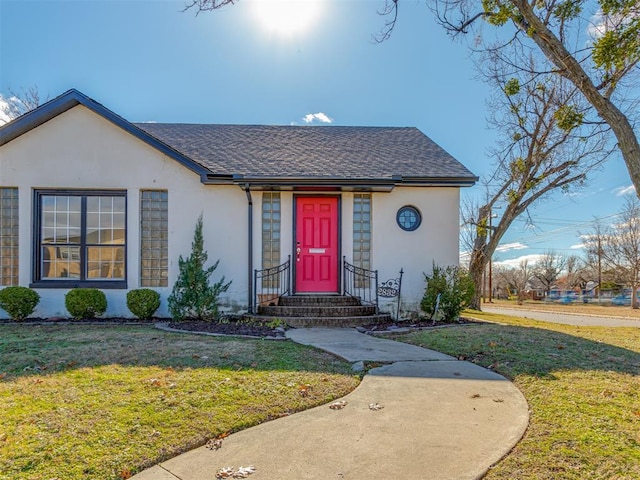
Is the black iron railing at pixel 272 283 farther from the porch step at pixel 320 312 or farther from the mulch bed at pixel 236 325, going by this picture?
the mulch bed at pixel 236 325

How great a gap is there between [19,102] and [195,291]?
17465mm

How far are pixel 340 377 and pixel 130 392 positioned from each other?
7.26 ft

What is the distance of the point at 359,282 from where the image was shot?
9.83m

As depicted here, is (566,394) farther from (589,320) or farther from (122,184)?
(589,320)

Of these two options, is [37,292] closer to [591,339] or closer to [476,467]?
[476,467]

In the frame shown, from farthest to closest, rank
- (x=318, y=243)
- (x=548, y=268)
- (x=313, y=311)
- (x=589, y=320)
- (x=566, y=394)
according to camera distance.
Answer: (x=548, y=268), (x=589, y=320), (x=318, y=243), (x=313, y=311), (x=566, y=394)

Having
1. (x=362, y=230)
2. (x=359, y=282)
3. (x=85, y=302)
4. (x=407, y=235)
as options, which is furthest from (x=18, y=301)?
(x=407, y=235)

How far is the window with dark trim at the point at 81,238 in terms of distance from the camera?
922cm

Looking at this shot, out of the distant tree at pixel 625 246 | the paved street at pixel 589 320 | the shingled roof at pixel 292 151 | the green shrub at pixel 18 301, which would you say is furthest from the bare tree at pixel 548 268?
the green shrub at pixel 18 301

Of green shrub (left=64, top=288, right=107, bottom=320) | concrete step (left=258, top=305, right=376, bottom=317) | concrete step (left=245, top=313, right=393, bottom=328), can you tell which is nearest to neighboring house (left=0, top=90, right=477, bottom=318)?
green shrub (left=64, top=288, right=107, bottom=320)

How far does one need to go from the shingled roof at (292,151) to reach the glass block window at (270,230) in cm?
69

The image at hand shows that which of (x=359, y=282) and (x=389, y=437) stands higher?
(x=359, y=282)

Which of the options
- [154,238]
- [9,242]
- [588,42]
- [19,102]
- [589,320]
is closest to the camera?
[588,42]

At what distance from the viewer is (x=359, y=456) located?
9.23ft
